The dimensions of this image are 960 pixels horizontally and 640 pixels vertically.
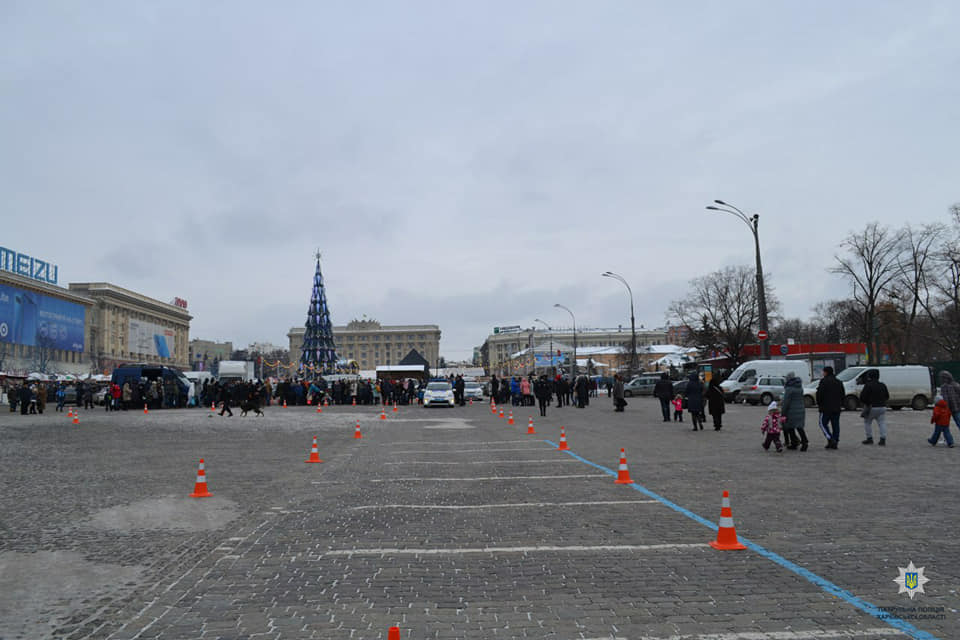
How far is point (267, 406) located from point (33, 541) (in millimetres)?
37791

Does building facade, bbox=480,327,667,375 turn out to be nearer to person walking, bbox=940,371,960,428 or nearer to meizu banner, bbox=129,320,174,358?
meizu banner, bbox=129,320,174,358

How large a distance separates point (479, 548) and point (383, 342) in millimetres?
165927

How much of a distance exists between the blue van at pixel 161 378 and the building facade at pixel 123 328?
2813 inches

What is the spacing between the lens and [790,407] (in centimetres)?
1547

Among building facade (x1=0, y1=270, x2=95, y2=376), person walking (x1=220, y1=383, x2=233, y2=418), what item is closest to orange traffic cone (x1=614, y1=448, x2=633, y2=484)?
person walking (x1=220, y1=383, x2=233, y2=418)

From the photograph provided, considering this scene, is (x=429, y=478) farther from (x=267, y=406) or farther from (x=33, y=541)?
(x=267, y=406)

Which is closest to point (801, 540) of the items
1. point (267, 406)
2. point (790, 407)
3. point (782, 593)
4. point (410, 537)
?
point (782, 593)

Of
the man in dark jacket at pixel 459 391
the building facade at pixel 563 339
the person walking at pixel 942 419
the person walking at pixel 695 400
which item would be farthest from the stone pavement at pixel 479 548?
the building facade at pixel 563 339

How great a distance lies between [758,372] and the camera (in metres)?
38.6

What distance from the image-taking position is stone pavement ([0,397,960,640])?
4836 mm

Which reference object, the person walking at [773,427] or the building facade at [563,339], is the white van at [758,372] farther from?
the building facade at [563,339]

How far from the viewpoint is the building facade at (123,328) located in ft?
380

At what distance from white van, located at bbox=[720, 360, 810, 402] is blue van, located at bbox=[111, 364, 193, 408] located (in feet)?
101

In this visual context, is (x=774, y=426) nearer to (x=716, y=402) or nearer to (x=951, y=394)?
(x=951, y=394)
